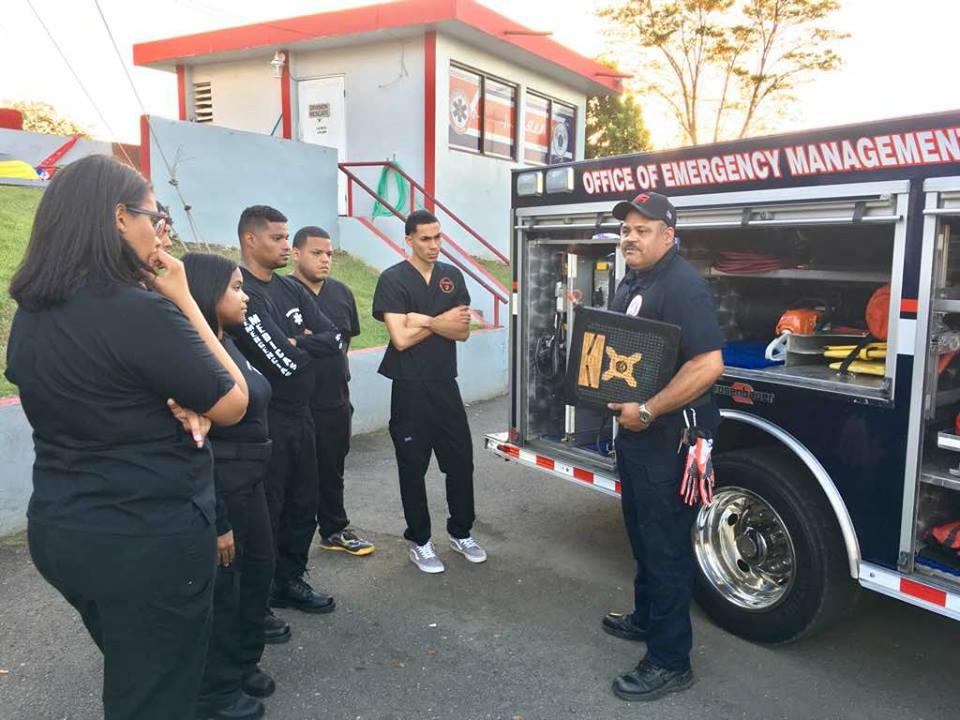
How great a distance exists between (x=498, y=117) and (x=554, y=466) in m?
11.5

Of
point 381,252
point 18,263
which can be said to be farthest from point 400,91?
point 18,263

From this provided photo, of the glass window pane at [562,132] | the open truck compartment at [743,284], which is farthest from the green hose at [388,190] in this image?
the open truck compartment at [743,284]

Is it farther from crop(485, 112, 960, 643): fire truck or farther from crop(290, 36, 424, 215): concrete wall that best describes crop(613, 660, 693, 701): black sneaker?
crop(290, 36, 424, 215): concrete wall

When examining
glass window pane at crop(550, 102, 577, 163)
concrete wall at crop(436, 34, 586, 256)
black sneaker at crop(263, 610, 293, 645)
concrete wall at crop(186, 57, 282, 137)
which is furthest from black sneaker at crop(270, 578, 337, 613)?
glass window pane at crop(550, 102, 577, 163)

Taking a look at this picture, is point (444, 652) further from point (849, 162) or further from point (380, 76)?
point (380, 76)

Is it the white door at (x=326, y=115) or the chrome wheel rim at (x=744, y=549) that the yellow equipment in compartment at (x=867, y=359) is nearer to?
the chrome wheel rim at (x=744, y=549)

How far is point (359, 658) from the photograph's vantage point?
135 inches

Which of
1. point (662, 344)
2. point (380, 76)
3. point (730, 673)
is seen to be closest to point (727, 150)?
point (662, 344)

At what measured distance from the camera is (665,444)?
3.11 metres

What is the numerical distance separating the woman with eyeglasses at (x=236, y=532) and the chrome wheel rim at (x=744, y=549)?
211 cm

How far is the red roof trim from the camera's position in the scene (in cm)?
1227

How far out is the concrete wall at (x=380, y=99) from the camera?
13.1 m

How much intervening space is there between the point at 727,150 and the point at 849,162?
Result: 59cm

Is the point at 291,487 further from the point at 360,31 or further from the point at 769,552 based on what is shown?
the point at 360,31
